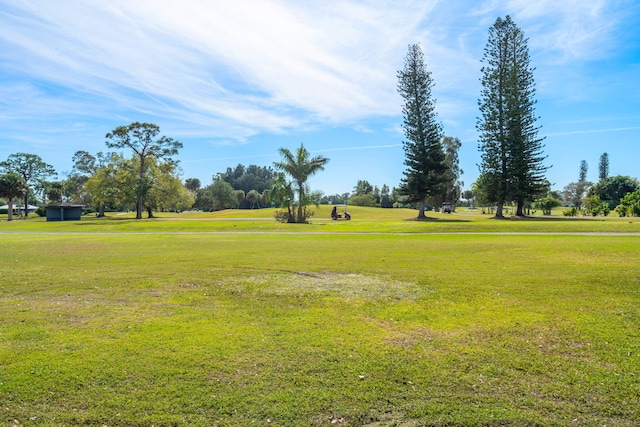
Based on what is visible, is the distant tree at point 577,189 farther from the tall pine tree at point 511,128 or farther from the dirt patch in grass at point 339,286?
the dirt patch in grass at point 339,286

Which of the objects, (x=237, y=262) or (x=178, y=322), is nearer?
(x=178, y=322)

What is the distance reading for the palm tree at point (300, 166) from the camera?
1606 inches

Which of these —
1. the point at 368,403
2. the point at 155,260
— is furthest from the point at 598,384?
the point at 155,260

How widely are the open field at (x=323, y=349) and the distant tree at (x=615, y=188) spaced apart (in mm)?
91508

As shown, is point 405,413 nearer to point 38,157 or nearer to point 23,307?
point 23,307

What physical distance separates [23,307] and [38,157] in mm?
83904

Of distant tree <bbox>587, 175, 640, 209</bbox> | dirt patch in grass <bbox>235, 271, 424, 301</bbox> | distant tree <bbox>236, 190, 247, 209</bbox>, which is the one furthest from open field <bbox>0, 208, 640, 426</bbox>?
distant tree <bbox>236, 190, 247, 209</bbox>

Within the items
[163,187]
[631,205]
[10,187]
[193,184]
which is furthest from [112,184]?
[193,184]

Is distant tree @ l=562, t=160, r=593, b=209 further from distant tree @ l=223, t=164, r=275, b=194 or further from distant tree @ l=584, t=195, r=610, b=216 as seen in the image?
distant tree @ l=223, t=164, r=275, b=194

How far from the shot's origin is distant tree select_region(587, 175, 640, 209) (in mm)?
84125

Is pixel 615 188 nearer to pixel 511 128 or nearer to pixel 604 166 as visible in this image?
pixel 604 166

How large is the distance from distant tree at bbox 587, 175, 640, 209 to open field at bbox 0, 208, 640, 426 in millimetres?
91508

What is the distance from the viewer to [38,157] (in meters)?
75.9

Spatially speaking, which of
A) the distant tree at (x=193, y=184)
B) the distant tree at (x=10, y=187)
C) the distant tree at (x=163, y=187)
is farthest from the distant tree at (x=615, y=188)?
the distant tree at (x=193, y=184)
